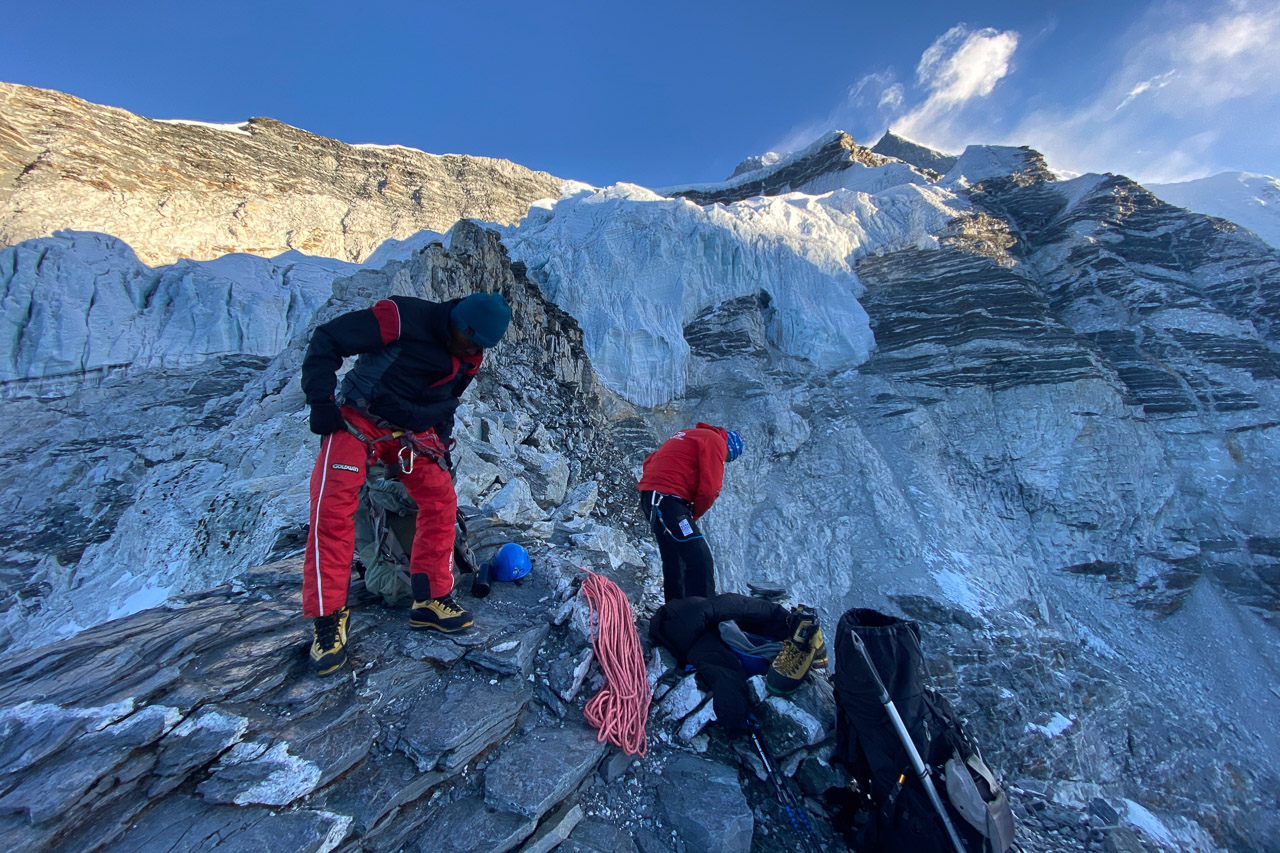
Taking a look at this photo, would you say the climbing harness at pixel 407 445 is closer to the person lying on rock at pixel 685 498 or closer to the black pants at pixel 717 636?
the black pants at pixel 717 636

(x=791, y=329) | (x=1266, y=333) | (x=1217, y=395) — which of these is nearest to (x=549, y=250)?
(x=791, y=329)

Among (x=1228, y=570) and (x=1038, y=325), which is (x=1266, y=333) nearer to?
(x=1038, y=325)

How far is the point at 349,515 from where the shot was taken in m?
2.82

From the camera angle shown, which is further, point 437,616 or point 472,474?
point 472,474

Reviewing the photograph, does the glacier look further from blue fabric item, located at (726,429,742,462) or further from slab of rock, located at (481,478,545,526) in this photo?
blue fabric item, located at (726,429,742,462)

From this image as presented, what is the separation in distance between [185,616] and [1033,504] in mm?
15099

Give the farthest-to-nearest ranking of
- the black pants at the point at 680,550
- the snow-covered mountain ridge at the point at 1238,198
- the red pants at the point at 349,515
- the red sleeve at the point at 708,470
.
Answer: the snow-covered mountain ridge at the point at 1238,198 < the red sleeve at the point at 708,470 < the black pants at the point at 680,550 < the red pants at the point at 349,515

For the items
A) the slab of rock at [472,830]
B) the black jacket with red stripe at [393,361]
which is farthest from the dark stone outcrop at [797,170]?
the slab of rock at [472,830]

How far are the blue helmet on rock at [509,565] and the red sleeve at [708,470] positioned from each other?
1612 millimetres

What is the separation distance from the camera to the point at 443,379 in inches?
125

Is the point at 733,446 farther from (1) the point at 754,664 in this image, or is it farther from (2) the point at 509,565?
(2) the point at 509,565

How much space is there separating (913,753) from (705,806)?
1.05 meters

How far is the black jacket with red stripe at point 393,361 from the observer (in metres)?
2.80

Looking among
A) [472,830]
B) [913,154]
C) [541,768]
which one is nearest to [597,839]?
[541,768]
